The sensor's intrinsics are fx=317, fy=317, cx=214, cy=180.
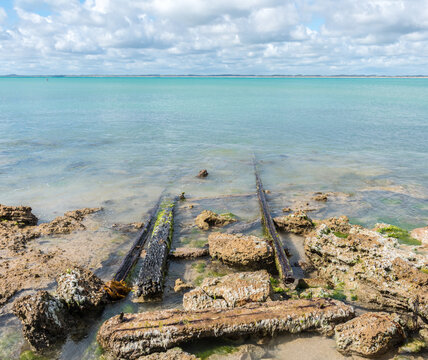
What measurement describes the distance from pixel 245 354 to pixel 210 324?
2.61ft

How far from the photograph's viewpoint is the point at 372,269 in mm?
6883

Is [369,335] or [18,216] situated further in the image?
[18,216]

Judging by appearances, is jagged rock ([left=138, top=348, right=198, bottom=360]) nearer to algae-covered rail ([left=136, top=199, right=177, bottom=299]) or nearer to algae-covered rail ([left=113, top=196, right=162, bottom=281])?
algae-covered rail ([left=136, top=199, right=177, bottom=299])

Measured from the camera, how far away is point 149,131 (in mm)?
29969

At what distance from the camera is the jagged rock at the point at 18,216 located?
10508 mm

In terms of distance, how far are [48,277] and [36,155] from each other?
49.2 ft

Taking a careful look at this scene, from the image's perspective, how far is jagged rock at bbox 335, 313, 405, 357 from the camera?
5168mm

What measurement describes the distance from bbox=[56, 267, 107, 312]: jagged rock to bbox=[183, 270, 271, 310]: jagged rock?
1.78 m

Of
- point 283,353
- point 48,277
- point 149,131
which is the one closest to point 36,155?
point 149,131

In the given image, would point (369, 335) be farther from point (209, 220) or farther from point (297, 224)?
point (209, 220)

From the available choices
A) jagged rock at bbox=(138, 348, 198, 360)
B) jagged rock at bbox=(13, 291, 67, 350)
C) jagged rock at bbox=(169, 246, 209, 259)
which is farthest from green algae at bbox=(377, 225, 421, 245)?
jagged rock at bbox=(13, 291, 67, 350)

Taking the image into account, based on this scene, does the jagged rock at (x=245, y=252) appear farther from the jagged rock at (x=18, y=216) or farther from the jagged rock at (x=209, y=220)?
the jagged rock at (x=18, y=216)

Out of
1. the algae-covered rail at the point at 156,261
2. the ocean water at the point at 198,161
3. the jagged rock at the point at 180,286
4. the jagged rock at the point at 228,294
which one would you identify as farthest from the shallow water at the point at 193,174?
the jagged rock at the point at 228,294

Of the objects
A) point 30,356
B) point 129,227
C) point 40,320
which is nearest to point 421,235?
point 129,227
